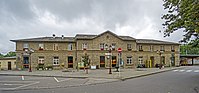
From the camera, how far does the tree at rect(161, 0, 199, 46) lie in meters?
A: 10.8

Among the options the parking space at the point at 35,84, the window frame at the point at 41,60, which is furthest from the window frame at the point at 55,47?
the parking space at the point at 35,84

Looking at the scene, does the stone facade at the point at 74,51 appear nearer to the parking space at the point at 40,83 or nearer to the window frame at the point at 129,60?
the window frame at the point at 129,60

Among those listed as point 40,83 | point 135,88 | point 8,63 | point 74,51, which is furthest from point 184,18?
point 8,63

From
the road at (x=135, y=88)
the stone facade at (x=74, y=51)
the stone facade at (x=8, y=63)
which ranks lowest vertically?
the stone facade at (x=8, y=63)

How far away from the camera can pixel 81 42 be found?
149 feet

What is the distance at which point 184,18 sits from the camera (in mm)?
13188

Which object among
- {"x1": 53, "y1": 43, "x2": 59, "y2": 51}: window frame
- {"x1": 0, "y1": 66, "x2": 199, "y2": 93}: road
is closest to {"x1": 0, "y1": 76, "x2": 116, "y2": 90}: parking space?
{"x1": 0, "y1": 66, "x2": 199, "y2": 93}: road

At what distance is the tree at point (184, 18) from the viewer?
35.4ft

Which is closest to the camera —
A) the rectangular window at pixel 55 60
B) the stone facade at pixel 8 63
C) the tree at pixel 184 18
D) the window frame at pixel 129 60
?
the tree at pixel 184 18

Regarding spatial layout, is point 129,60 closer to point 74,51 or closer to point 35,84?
point 74,51

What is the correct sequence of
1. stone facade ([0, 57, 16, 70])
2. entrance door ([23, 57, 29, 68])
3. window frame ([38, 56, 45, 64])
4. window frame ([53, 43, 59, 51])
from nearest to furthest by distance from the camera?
entrance door ([23, 57, 29, 68]) < window frame ([38, 56, 45, 64]) < window frame ([53, 43, 59, 51]) < stone facade ([0, 57, 16, 70])

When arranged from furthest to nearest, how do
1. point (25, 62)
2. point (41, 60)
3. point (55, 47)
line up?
point (55, 47), point (41, 60), point (25, 62)

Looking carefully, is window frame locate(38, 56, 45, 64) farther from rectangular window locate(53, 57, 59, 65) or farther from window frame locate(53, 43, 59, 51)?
window frame locate(53, 43, 59, 51)

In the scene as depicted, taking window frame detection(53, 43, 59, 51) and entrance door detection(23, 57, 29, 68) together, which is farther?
window frame detection(53, 43, 59, 51)
